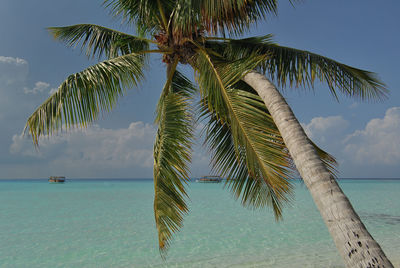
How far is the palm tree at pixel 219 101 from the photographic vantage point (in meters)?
3.13

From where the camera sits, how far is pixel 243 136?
338 cm

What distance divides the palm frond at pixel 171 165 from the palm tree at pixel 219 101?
0.5 inches

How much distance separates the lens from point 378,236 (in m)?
9.29

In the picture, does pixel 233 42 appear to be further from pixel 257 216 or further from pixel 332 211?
pixel 257 216

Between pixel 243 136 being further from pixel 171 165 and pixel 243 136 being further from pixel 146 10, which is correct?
pixel 146 10

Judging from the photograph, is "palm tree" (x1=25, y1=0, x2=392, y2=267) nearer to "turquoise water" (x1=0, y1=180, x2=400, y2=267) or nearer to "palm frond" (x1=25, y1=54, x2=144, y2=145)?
"palm frond" (x1=25, y1=54, x2=144, y2=145)

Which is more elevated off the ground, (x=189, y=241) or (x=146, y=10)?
(x=146, y=10)

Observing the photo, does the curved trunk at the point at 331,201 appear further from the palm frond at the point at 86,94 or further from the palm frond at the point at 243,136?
the palm frond at the point at 86,94

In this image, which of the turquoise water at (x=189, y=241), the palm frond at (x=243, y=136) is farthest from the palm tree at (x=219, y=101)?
the turquoise water at (x=189, y=241)

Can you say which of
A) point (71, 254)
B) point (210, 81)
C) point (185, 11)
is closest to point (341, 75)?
point (210, 81)

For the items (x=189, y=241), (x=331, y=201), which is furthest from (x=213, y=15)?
(x=189, y=241)

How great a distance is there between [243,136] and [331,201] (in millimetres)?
1450

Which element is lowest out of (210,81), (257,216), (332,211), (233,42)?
(257,216)

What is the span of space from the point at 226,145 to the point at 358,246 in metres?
3.07
